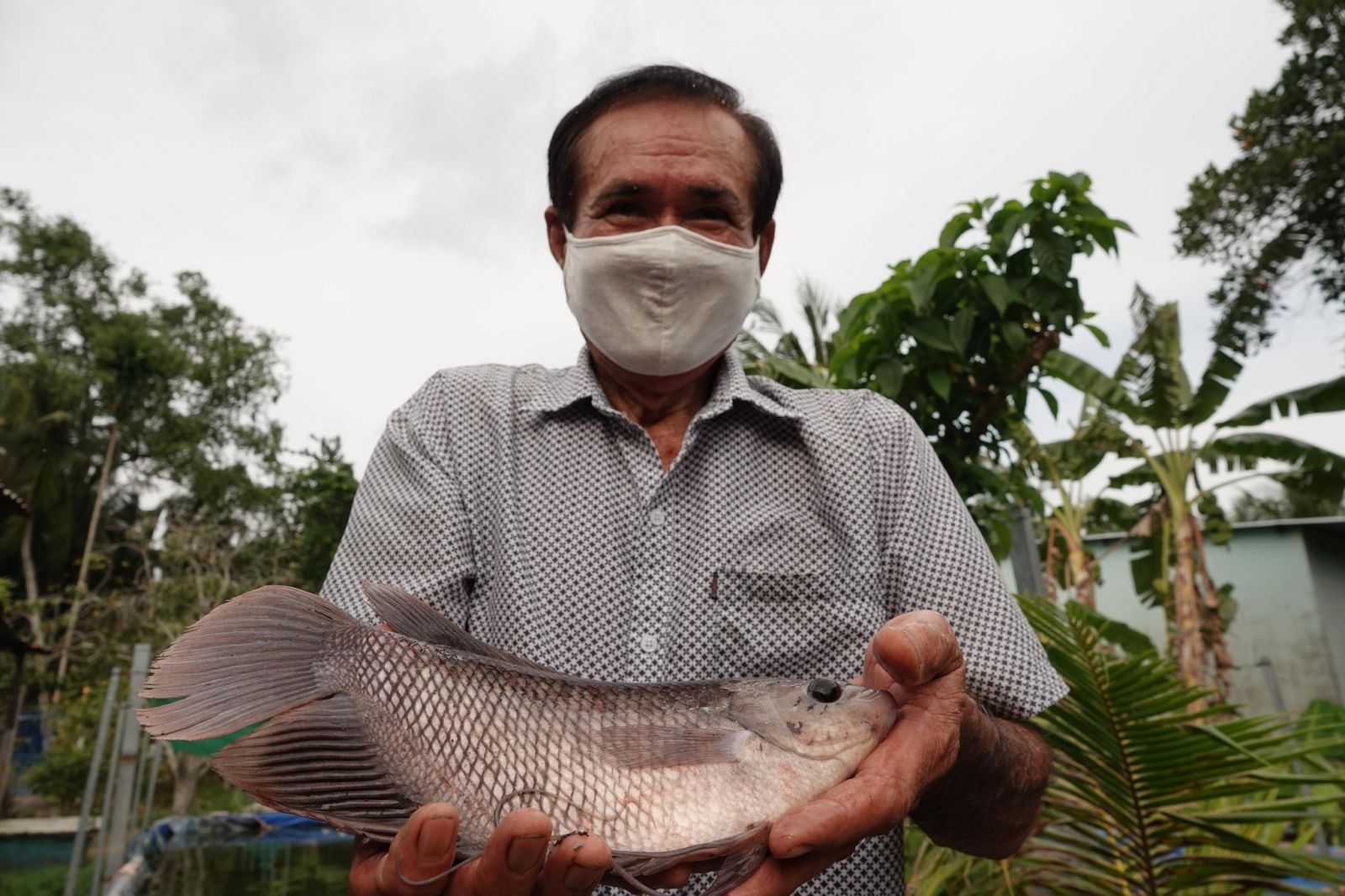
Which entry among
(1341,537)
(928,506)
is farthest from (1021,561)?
(1341,537)

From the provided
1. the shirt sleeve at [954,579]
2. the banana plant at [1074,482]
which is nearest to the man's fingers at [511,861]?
the shirt sleeve at [954,579]

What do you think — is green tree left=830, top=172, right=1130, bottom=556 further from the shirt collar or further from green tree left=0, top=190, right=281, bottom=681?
green tree left=0, top=190, right=281, bottom=681

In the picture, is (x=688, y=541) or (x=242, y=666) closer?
(x=242, y=666)

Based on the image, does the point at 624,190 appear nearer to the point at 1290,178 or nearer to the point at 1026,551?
the point at 1026,551

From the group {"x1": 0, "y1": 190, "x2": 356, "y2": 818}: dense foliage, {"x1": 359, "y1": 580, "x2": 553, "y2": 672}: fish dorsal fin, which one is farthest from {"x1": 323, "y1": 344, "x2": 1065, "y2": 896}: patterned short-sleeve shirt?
{"x1": 0, "y1": 190, "x2": 356, "y2": 818}: dense foliage

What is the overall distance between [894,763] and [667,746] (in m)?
0.36

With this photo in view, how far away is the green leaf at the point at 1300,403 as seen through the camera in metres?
9.36

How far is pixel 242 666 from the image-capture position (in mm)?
1410

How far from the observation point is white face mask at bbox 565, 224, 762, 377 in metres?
2.28

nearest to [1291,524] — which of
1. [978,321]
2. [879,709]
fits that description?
[978,321]

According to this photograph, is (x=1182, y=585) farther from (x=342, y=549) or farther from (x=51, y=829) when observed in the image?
(x=51, y=829)

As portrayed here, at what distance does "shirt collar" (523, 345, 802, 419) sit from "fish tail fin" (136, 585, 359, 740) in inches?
36.2

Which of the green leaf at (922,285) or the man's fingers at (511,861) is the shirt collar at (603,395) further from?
the green leaf at (922,285)

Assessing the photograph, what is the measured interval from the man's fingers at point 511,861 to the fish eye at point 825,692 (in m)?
0.49
